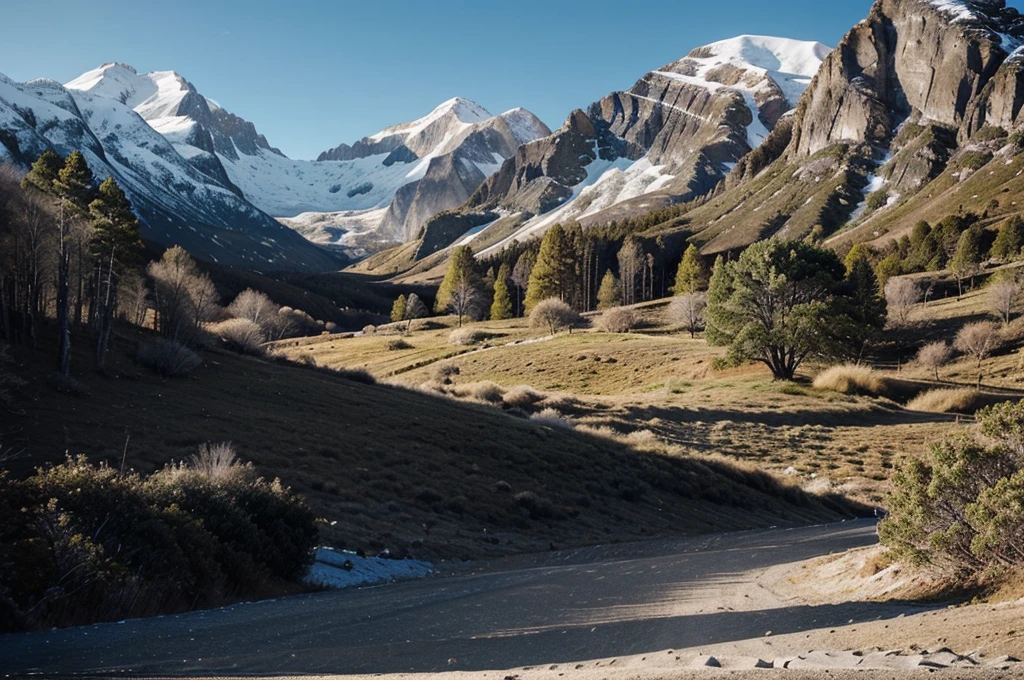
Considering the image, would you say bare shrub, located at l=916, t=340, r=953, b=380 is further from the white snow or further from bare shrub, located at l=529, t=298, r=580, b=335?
the white snow

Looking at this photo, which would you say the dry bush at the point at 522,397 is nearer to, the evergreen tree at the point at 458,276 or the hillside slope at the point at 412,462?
the hillside slope at the point at 412,462

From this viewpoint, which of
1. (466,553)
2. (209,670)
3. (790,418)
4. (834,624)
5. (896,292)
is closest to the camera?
(209,670)

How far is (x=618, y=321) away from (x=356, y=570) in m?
76.9

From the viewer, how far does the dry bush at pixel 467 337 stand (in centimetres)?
8775

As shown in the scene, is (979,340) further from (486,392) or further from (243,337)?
(243,337)

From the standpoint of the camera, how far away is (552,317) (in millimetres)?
92938

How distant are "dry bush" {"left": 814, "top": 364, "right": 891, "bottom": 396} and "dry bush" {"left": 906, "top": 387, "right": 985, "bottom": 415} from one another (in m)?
2.53

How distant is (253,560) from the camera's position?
1482cm

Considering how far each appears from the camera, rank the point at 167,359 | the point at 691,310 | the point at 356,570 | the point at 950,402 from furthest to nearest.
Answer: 1. the point at 691,310
2. the point at 950,402
3. the point at 167,359
4. the point at 356,570

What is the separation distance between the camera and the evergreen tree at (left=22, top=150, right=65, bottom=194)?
43.3 m

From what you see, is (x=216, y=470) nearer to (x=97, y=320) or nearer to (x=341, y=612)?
(x=341, y=612)

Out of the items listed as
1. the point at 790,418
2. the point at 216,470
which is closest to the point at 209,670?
the point at 216,470

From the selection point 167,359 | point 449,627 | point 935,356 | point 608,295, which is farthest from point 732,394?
point 608,295

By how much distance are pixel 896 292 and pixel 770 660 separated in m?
85.8
